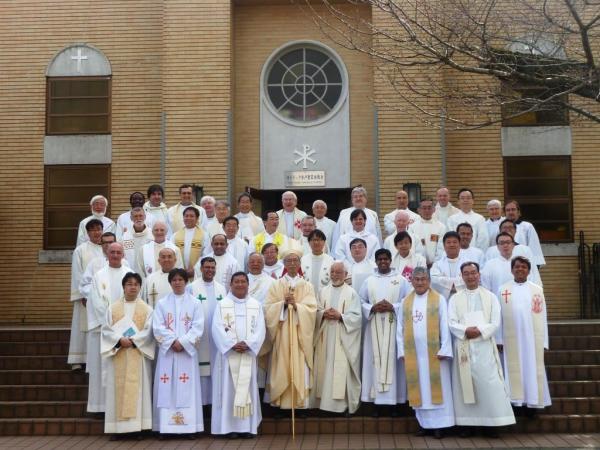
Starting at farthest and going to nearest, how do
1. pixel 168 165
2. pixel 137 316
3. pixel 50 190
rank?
pixel 50 190
pixel 168 165
pixel 137 316

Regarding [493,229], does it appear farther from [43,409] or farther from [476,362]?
[43,409]

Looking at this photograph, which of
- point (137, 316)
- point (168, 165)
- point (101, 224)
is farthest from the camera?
point (168, 165)

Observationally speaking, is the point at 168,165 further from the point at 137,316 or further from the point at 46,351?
Answer: the point at 137,316

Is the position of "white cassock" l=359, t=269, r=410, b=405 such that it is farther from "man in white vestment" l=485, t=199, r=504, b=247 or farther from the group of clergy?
"man in white vestment" l=485, t=199, r=504, b=247

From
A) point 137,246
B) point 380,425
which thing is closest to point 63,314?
point 137,246

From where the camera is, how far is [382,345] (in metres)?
10.0

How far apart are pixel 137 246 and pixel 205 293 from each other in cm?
186

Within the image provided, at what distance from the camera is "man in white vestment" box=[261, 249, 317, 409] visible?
32.4 ft

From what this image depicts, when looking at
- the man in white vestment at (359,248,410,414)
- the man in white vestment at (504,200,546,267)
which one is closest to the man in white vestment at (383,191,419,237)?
the man in white vestment at (504,200,546,267)

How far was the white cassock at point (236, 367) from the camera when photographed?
378 inches

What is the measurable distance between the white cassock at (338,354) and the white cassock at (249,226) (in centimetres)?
258

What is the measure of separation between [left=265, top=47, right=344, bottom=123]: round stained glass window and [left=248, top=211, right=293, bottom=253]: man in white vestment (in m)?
4.28

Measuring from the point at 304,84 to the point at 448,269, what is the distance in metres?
6.54

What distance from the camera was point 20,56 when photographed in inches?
639
